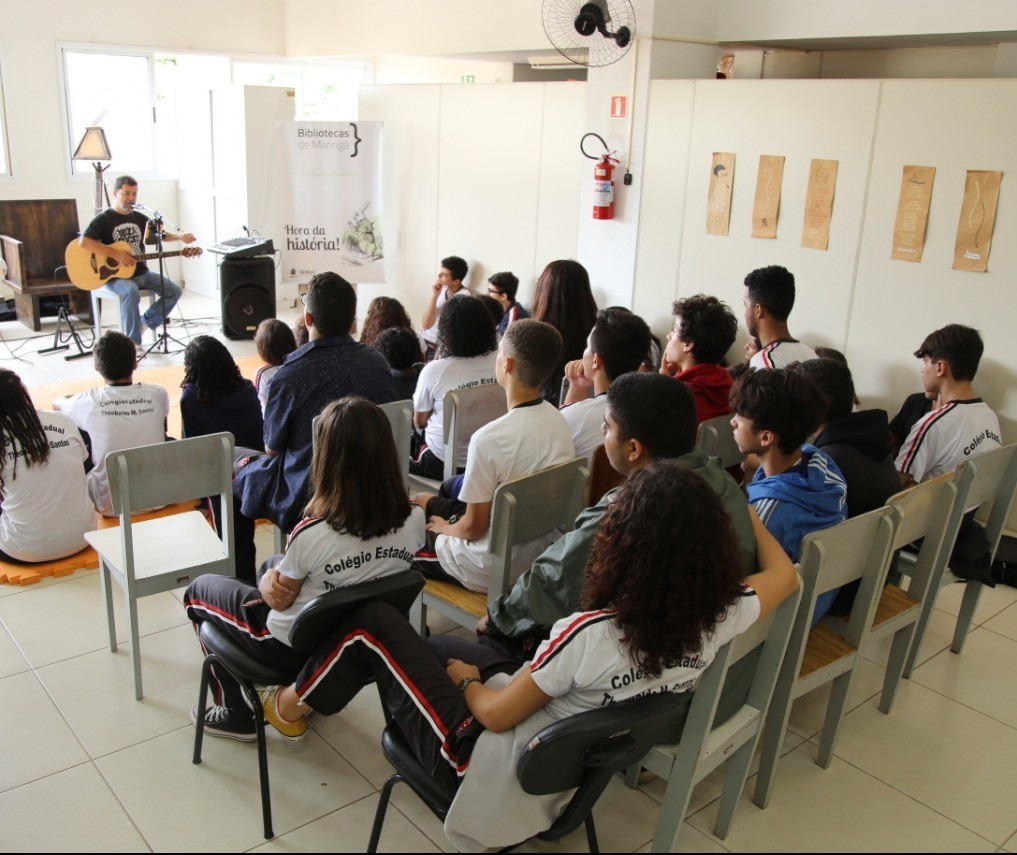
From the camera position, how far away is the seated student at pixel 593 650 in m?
1.70

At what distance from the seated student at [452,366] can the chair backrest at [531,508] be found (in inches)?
44.0

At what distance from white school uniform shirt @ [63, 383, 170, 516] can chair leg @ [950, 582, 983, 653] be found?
133 inches

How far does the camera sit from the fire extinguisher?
17.9 feet

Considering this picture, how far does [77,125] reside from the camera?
816cm

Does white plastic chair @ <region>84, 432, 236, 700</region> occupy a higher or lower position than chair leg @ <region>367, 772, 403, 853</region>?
higher

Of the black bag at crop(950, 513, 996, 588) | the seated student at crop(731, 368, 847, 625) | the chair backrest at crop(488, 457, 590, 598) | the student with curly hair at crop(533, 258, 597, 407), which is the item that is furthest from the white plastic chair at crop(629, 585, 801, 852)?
the student with curly hair at crop(533, 258, 597, 407)

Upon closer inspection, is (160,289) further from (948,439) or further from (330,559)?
(948,439)

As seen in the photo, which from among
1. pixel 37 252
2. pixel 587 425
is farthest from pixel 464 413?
pixel 37 252


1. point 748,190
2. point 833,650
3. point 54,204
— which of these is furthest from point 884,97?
point 54,204

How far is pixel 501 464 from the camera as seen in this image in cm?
273

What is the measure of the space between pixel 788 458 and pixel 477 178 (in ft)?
14.8

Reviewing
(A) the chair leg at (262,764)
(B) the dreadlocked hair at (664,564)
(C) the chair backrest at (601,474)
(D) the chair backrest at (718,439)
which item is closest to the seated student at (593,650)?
(B) the dreadlocked hair at (664,564)

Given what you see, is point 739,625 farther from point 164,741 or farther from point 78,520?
point 78,520

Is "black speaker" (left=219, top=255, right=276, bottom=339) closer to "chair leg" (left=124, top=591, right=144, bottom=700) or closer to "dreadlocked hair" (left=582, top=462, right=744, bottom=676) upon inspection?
"chair leg" (left=124, top=591, right=144, bottom=700)
